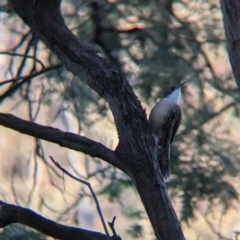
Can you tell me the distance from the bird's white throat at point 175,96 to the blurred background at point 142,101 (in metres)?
0.25

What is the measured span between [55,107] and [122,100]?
1.97 metres

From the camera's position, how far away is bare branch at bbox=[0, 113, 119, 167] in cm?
339

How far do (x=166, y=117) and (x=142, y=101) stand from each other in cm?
39

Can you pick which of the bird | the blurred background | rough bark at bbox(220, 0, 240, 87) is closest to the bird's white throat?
the bird

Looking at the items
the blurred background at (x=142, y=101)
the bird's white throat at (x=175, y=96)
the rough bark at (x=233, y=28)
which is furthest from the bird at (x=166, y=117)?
the rough bark at (x=233, y=28)

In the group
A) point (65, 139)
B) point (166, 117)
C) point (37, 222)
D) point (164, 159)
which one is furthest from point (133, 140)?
point (166, 117)

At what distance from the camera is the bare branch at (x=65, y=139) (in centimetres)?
339

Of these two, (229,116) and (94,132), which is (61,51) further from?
(229,116)

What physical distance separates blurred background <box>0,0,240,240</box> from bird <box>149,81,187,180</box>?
0.26 metres

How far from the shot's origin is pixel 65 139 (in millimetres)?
3445

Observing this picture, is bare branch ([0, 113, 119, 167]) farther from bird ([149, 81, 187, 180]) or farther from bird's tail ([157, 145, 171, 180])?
bird ([149, 81, 187, 180])

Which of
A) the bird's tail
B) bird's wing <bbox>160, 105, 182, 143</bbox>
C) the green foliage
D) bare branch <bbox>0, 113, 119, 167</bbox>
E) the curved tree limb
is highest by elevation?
bird's wing <bbox>160, 105, 182, 143</bbox>

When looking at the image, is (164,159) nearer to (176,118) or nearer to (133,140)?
(176,118)

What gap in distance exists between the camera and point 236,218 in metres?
5.31
